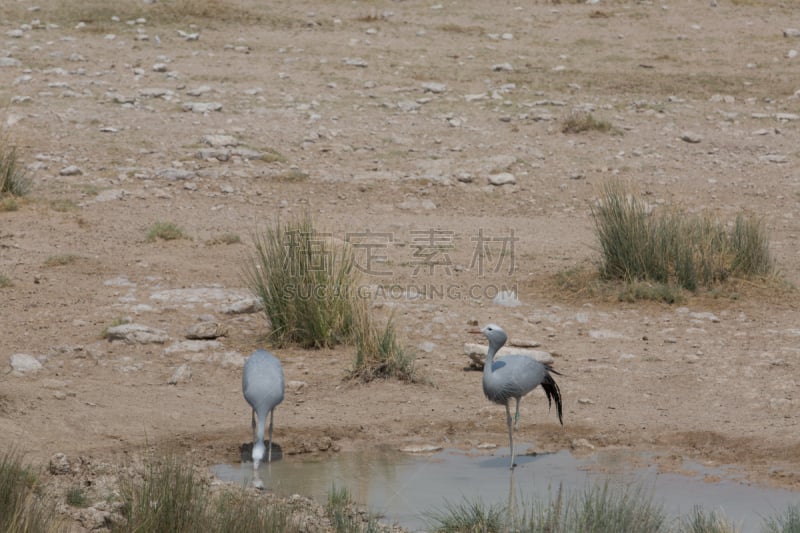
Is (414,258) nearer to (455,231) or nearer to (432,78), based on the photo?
(455,231)

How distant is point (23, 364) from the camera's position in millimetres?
8516

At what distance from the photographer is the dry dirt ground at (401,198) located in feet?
26.0

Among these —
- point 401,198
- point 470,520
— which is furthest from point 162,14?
point 470,520

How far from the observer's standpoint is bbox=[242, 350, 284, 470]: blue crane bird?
670cm

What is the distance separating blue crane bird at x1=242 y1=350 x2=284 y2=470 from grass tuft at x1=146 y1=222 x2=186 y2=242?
4785mm

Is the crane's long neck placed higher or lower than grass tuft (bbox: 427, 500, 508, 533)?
higher

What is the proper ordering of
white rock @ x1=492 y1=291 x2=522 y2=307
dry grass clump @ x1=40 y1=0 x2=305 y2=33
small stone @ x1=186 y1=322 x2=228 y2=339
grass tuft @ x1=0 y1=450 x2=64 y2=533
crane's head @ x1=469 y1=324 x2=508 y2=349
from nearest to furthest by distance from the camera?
grass tuft @ x1=0 y1=450 x2=64 y2=533 → crane's head @ x1=469 y1=324 x2=508 y2=349 → small stone @ x1=186 y1=322 x2=228 y2=339 → white rock @ x1=492 y1=291 x2=522 y2=307 → dry grass clump @ x1=40 y1=0 x2=305 y2=33

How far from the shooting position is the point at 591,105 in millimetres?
16844

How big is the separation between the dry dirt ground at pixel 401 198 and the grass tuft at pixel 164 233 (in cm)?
12

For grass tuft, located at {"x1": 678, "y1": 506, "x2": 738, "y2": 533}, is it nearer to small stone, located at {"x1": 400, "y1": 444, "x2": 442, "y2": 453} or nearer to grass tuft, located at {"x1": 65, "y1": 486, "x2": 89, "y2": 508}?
small stone, located at {"x1": 400, "y1": 444, "x2": 442, "y2": 453}

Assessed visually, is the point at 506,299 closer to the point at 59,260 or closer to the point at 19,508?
the point at 59,260

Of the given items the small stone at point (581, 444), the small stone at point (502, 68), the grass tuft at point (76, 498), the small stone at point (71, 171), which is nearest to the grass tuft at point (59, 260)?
the small stone at point (71, 171)

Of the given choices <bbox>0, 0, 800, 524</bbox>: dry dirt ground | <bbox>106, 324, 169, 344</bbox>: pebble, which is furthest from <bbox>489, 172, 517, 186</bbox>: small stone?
<bbox>106, 324, 169, 344</bbox>: pebble

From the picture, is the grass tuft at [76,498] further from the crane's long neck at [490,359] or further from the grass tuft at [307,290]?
the grass tuft at [307,290]
